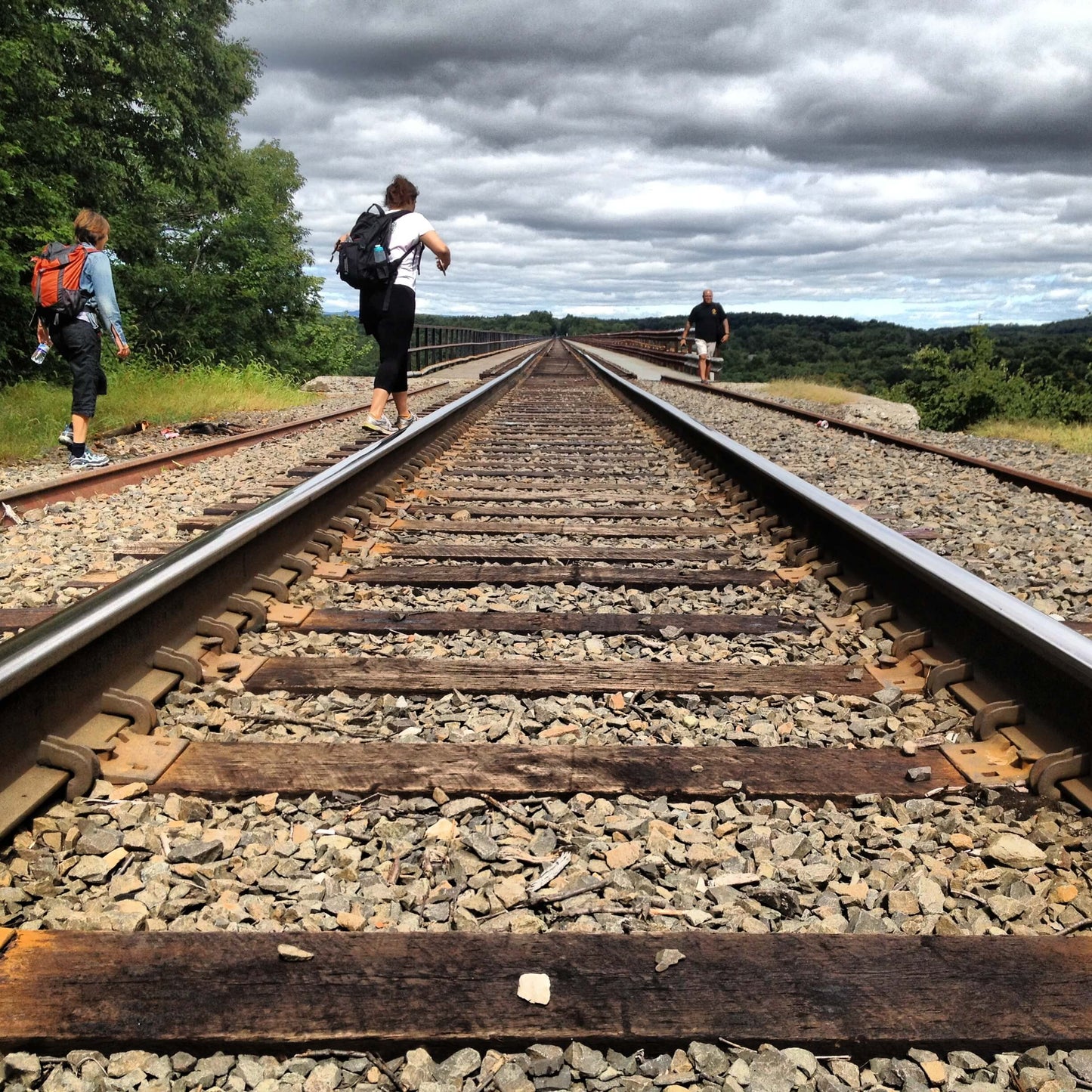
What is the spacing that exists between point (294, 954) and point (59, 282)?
22.4 feet

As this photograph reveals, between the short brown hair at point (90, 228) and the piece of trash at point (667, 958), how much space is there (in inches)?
273

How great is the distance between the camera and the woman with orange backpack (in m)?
6.88

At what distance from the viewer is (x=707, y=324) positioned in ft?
60.5

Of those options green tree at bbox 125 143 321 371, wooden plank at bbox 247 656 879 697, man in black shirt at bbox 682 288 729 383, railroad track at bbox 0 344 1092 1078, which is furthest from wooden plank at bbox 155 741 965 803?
green tree at bbox 125 143 321 371

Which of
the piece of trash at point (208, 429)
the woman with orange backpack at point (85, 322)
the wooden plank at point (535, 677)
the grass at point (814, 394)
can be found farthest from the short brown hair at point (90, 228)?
the grass at point (814, 394)

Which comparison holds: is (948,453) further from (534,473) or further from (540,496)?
(540,496)

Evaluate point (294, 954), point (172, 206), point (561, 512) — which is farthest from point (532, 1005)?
point (172, 206)

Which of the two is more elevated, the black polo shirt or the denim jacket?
the black polo shirt

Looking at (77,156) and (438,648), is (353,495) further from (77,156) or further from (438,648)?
(77,156)

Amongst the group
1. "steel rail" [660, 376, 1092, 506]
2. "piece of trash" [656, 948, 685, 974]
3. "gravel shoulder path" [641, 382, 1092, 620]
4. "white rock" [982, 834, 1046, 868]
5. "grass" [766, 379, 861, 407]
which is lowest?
"piece of trash" [656, 948, 685, 974]

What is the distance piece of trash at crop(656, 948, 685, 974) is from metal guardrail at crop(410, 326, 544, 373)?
995cm

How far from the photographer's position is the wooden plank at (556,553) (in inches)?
157

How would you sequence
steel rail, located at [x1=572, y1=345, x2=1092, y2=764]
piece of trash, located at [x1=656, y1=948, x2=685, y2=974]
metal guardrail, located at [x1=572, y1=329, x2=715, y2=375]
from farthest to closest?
metal guardrail, located at [x1=572, y1=329, x2=715, y2=375] < steel rail, located at [x1=572, y1=345, x2=1092, y2=764] < piece of trash, located at [x1=656, y1=948, x2=685, y2=974]

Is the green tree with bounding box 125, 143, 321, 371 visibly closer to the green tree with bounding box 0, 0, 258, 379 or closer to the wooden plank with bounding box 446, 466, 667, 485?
the green tree with bounding box 0, 0, 258, 379
